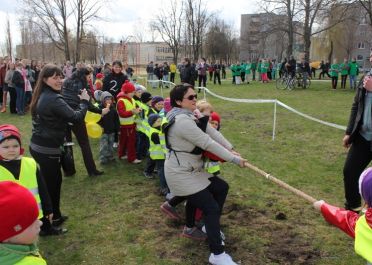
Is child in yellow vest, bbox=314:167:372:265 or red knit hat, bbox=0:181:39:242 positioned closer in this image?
red knit hat, bbox=0:181:39:242

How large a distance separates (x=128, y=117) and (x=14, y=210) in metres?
5.68

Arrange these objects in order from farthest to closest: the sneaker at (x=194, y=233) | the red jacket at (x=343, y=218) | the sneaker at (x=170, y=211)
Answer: the sneaker at (x=170, y=211), the sneaker at (x=194, y=233), the red jacket at (x=343, y=218)

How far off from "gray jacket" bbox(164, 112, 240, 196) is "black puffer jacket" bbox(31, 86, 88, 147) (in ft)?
4.66

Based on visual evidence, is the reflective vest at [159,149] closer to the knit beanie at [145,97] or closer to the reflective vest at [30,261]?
the knit beanie at [145,97]

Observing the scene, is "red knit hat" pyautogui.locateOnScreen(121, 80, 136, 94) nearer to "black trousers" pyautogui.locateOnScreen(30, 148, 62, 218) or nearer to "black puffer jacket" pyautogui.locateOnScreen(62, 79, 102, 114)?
"black puffer jacket" pyautogui.locateOnScreen(62, 79, 102, 114)

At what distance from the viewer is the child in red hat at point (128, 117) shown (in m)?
7.39

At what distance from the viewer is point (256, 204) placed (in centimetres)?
540

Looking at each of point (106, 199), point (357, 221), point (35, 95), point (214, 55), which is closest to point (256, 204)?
point (106, 199)

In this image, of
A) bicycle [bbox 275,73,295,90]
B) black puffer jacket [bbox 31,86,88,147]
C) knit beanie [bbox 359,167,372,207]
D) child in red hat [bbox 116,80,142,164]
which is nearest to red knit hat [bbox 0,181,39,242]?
knit beanie [bbox 359,167,372,207]

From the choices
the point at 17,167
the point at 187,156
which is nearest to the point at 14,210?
the point at 17,167

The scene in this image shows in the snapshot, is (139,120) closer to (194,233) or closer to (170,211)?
(170,211)

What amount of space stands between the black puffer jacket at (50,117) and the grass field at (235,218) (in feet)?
4.06

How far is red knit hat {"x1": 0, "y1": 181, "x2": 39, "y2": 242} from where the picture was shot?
1.83 m

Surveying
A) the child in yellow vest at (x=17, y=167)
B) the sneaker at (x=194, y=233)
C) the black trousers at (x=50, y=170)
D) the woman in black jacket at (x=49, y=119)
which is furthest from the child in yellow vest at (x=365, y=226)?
the black trousers at (x=50, y=170)
